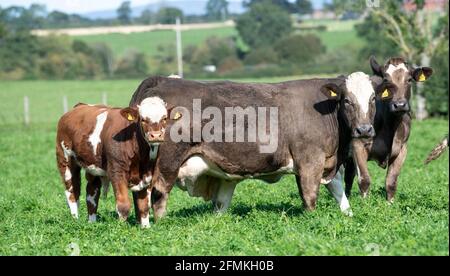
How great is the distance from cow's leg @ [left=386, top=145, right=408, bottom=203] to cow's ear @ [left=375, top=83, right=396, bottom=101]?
1.13 metres

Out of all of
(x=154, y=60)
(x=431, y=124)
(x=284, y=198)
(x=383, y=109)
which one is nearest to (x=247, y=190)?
(x=284, y=198)

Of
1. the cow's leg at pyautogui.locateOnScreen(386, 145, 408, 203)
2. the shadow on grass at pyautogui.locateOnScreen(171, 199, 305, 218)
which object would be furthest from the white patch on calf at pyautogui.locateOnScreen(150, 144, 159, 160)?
the cow's leg at pyautogui.locateOnScreen(386, 145, 408, 203)

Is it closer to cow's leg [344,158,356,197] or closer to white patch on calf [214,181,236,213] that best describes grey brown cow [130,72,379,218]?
white patch on calf [214,181,236,213]

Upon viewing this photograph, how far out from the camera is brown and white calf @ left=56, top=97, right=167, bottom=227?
9.27 m

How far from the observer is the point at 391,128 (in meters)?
11.5

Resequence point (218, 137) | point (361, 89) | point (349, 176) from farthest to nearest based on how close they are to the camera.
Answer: point (349, 176), point (361, 89), point (218, 137)

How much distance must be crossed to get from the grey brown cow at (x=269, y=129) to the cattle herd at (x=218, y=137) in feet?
0.04

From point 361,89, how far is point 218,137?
194 centimetres

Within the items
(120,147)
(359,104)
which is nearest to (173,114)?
(120,147)

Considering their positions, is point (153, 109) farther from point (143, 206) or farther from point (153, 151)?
point (143, 206)

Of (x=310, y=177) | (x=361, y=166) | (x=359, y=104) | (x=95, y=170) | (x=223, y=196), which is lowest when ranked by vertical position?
(x=223, y=196)

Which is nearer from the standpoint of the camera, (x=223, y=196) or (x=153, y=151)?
(x=153, y=151)

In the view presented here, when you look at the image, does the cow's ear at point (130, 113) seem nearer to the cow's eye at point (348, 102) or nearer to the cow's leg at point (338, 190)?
the cow's eye at point (348, 102)
